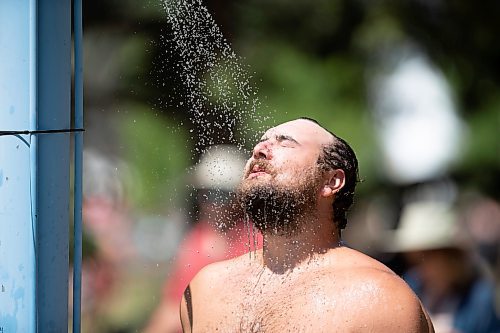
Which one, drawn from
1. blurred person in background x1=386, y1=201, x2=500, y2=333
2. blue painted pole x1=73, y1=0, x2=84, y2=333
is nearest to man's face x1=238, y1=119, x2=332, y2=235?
blue painted pole x1=73, y1=0, x2=84, y2=333

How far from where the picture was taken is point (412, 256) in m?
2.83

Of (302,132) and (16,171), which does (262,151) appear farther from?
(16,171)

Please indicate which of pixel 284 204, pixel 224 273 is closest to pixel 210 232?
pixel 224 273

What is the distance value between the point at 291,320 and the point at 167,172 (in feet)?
3.41

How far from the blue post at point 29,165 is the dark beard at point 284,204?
0.46 metres

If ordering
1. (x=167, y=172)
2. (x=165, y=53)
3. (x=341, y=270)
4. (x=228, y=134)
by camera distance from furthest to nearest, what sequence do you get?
(x=167, y=172)
(x=165, y=53)
(x=228, y=134)
(x=341, y=270)

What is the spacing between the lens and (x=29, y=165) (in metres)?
2.16

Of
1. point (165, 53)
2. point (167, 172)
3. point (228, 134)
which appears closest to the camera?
point (228, 134)

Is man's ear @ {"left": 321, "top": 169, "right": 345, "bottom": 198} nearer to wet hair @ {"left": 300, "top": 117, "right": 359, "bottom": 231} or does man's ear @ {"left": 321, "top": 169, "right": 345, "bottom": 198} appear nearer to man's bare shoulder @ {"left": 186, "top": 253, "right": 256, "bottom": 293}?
wet hair @ {"left": 300, "top": 117, "right": 359, "bottom": 231}

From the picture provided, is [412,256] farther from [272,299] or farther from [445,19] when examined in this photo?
[445,19]

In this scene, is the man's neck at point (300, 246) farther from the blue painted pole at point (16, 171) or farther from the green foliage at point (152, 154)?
the green foliage at point (152, 154)

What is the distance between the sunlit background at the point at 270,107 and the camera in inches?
108

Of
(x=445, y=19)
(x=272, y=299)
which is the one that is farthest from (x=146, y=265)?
(x=445, y=19)

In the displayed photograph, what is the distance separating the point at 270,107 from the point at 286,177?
2.38ft
